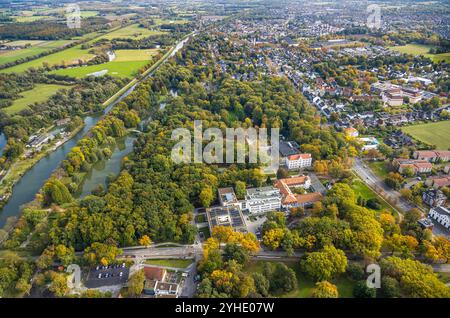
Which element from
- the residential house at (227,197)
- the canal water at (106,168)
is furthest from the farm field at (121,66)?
the residential house at (227,197)

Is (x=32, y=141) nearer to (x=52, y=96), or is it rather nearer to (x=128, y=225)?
(x=52, y=96)

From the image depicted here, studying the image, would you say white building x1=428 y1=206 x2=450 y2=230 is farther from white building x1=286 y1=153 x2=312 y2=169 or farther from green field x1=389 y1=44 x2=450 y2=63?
green field x1=389 y1=44 x2=450 y2=63

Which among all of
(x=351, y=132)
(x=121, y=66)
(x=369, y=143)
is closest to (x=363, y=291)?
(x=369, y=143)

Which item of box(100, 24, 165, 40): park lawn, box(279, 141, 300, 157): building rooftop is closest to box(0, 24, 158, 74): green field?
box(100, 24, 165, 40): park lawn

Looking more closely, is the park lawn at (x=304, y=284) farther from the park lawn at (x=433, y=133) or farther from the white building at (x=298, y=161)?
the park lawn at (x=433, y=133)

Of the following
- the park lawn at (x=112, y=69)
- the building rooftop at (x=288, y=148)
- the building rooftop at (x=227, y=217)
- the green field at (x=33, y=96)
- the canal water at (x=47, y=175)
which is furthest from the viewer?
the park lawn at (x=112, y=69)

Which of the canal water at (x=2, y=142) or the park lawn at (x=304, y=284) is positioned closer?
the park lawn at (x=304, y=284)

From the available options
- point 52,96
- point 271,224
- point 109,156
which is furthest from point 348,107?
point 52,96
